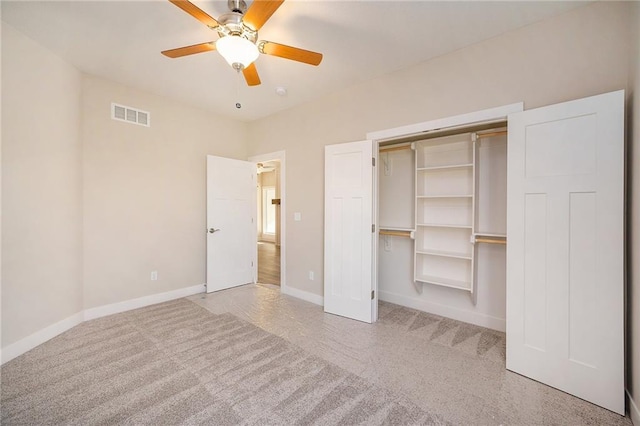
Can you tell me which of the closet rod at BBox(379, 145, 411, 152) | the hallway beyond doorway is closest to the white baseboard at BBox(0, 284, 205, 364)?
the hallway beyond doorway

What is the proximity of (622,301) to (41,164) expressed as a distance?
4.85 m

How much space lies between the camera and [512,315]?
2170 millimetres

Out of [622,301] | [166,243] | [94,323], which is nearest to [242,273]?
[166,243]

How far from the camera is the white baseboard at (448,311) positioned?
2.95 m

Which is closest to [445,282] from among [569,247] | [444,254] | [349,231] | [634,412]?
[444,254]

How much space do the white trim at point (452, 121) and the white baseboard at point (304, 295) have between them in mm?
2280

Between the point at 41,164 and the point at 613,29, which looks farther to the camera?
the point at 41,164

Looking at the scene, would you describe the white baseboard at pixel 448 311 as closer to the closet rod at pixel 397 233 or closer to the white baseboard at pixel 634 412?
the closet rod at pixel 397 233

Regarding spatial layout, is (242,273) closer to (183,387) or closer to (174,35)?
(183,387)

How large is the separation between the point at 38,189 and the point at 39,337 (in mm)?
1409

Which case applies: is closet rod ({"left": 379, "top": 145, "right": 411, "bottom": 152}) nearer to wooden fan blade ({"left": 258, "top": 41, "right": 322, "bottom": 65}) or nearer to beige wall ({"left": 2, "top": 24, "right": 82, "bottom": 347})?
wooden fan blade ({"left": 258, "top": 41, "right": 322, "bottom": 65})

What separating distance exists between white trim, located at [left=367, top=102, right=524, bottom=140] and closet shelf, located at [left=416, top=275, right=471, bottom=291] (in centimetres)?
180

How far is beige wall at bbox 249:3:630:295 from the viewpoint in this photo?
6.57ft

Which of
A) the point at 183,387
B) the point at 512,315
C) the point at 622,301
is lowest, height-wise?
the point at 183,387
